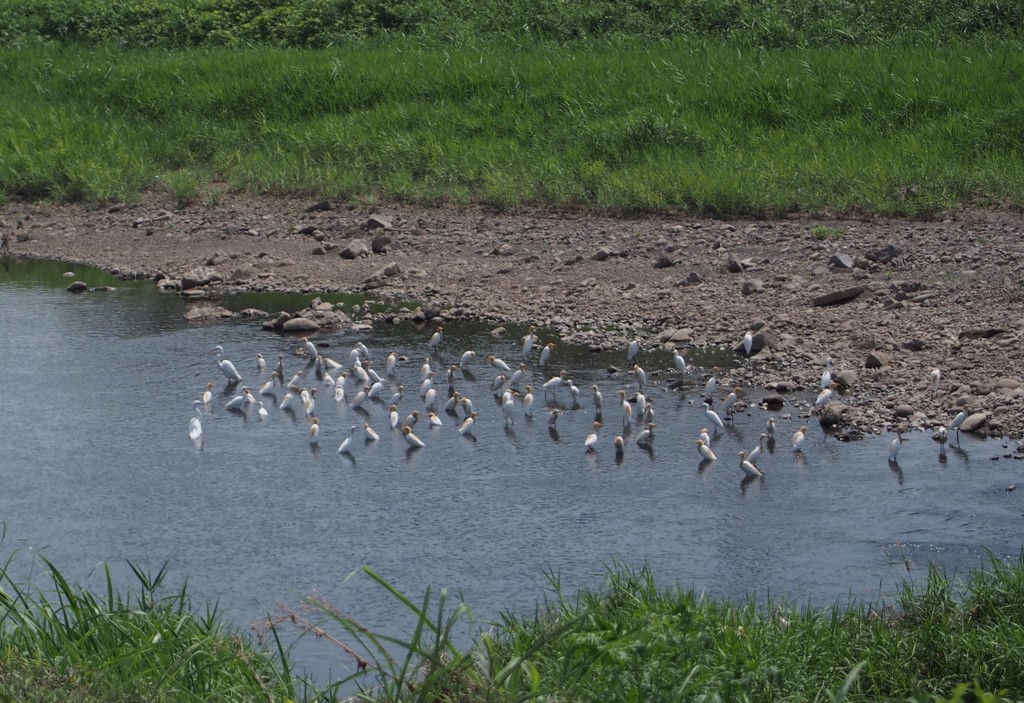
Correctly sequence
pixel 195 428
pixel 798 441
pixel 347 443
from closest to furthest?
pixel 798 441, pixel 347 443, pixel 195 428

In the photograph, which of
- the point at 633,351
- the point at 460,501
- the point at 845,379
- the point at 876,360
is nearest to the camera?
the point at 460,501

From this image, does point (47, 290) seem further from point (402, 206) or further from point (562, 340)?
point (562, 340)

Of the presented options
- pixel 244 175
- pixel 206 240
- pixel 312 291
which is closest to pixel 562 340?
pixel 312 291

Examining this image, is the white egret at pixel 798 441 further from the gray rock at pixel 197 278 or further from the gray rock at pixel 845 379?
the gray rock at pixel 197 278

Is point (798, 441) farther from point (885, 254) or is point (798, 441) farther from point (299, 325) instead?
point (299, 325)

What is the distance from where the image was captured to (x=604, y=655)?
4.98m

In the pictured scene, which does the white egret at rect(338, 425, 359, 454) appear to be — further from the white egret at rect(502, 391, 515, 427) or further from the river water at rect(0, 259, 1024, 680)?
the white egret at rect(502, 391, 515, 427)

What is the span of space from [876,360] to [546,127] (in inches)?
327

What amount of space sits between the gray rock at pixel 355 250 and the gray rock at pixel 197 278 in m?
1.45

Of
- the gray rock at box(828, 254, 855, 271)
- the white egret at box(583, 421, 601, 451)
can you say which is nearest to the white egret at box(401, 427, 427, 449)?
the white egret at box(583, 421, 601, 451)

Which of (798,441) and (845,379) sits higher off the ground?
(845,379)

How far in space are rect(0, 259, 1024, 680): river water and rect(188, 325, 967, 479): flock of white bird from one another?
8cm

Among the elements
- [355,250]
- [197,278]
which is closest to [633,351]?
[355,250]

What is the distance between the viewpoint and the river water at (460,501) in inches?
288
